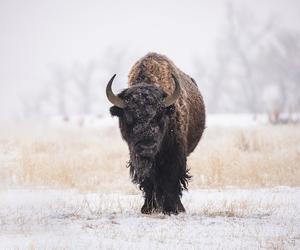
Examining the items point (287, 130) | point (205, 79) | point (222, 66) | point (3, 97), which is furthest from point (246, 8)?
point (3, 97)

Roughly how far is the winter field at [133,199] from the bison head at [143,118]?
770mm

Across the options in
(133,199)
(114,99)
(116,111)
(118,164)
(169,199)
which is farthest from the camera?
(118,164)

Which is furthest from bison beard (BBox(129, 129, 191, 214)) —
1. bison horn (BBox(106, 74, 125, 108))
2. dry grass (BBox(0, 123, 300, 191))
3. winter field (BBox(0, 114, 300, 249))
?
dry grass (BBox(0, 123, 300, 191))

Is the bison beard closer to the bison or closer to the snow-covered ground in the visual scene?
the bison

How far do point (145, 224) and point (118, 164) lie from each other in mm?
7200

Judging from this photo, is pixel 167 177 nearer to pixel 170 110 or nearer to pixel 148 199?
pixel 148 199

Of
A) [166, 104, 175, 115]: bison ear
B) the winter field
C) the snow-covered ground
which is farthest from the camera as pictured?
[166, 104, 175, 115]: bison ear

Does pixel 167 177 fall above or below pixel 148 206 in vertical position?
above

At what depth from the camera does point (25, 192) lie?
35.3 feet

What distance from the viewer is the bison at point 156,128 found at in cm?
754

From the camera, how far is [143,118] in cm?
755

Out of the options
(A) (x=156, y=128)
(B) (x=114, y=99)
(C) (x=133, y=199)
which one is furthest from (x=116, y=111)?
(C) (x=133, y=199)

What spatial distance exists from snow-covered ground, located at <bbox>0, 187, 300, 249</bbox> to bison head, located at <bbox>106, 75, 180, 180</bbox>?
2.51ft

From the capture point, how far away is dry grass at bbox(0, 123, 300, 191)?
1192 centimetres
